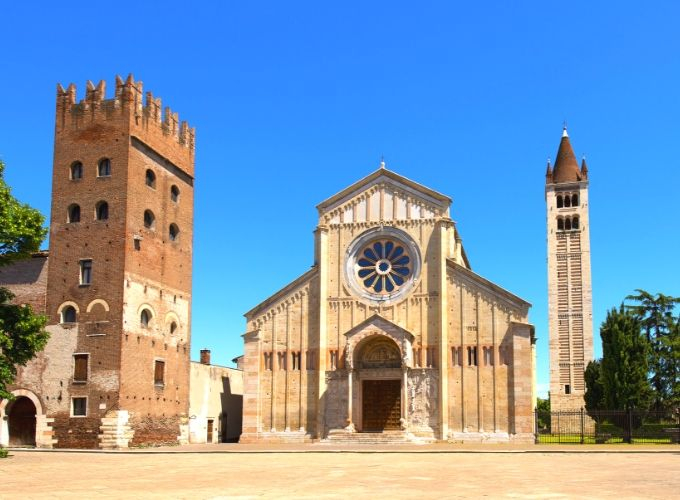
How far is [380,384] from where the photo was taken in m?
42.3

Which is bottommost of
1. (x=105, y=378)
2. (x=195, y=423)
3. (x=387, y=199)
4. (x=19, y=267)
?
(x=195, y=423)

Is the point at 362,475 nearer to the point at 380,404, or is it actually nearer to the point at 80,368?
the point at 80,368

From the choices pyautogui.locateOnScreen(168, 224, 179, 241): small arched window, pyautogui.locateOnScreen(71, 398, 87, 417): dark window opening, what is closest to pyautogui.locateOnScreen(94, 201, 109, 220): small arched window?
pyautogui.locateOnScreen(168, 224, 179, 241): small arched window

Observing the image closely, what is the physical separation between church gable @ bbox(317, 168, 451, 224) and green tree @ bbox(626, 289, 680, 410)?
24.9 m

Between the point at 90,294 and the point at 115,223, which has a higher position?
the point at 115,223

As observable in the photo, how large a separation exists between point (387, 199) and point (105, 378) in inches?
682

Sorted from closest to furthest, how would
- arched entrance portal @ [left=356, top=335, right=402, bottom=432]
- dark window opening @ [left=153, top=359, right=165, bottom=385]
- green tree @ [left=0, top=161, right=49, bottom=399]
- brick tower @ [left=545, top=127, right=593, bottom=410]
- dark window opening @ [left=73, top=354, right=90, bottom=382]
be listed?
green tree @ [left=0, top=161, right=49, bottom=399], dark window opening @ [left=73, top=354, right=90, bottom=382], dark window opening @ [left=153, top=359, right=165, bottom=385], arched entrance portal @ [left=356, top=335, right=402, bottom=432], brick tower @ [left=545, top=127, right=593, bottom=410]

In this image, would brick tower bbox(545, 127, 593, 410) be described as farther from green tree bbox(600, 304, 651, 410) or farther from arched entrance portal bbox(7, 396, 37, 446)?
arched entrance portal bbox(7, 396, 37, 446)

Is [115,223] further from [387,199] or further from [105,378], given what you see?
[387,199]

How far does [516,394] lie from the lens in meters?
38.9

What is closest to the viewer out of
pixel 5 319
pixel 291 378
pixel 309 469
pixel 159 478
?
pixel 159 478

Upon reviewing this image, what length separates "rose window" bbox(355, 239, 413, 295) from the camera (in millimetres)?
42812

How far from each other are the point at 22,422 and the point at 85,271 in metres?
7.82

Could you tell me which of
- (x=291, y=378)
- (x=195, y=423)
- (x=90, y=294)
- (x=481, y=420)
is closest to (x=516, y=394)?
(x=481, y=420)
